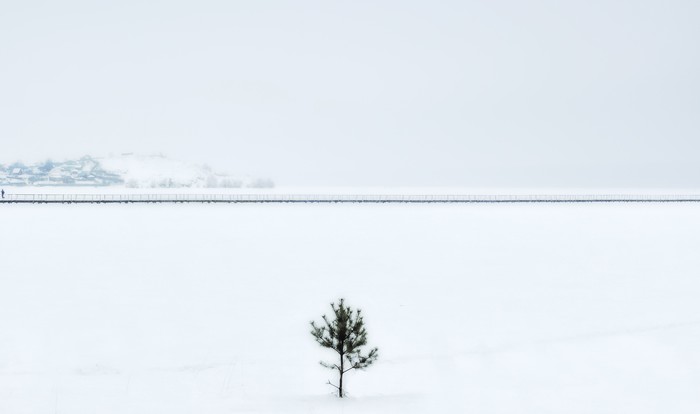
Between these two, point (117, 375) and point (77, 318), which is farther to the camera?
point (77, 318)

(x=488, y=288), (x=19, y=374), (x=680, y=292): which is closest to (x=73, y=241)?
(x=488, y=288)

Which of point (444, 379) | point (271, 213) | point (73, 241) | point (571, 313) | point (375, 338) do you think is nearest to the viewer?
point (444, 379)

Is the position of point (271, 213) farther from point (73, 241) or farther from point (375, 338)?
point (375, 338)

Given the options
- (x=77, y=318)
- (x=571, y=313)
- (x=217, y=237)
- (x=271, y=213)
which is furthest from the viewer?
(x=271, y=213)

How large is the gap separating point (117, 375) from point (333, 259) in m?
33.0

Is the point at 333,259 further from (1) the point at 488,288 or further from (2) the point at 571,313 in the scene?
(2) the point at 571,313

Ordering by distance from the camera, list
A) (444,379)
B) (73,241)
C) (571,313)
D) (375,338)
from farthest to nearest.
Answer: (73,241), (571,313), (375,338), (444,379)

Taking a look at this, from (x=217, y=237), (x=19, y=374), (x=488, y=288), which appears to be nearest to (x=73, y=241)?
(x=217, y=237)

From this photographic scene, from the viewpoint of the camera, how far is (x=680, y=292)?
133 ft

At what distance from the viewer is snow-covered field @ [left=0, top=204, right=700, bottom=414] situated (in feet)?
66.6

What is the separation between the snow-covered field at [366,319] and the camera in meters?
20.3

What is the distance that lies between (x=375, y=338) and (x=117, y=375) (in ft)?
33.8

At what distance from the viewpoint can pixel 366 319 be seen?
A: 32406 millimetres

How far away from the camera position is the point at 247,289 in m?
39.9
